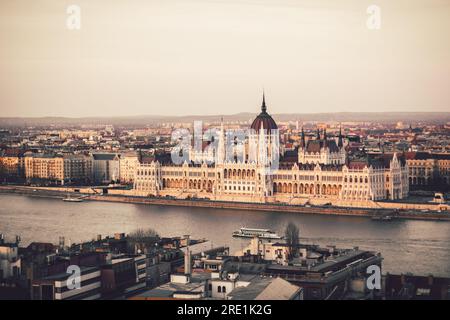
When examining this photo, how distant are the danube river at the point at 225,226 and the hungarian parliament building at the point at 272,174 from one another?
1.70 m

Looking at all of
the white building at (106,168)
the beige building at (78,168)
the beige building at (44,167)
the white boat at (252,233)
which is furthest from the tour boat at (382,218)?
the beige building at (44,167)

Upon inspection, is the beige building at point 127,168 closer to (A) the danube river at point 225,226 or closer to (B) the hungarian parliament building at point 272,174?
(B) the hungarian parliament building at point 272,174

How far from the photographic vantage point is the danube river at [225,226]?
37.8 ft

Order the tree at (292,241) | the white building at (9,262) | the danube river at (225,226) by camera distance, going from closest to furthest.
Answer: the white building at (9,262), the tree at (292,241), the danube river at (225,226)

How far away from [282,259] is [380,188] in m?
9.05

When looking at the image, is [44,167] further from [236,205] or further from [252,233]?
[252,233]

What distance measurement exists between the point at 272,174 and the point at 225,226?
4981 millimetres

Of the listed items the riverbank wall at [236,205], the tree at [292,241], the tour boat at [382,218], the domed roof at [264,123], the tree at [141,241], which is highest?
the domed roof at [264,123]

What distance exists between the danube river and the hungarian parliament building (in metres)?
1.70

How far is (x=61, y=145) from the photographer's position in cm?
3155

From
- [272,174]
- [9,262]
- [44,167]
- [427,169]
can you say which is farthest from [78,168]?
[9,262]

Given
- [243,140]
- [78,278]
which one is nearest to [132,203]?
[243,140]

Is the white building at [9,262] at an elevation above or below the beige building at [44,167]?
below

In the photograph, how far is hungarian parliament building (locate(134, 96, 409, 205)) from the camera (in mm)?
18266
